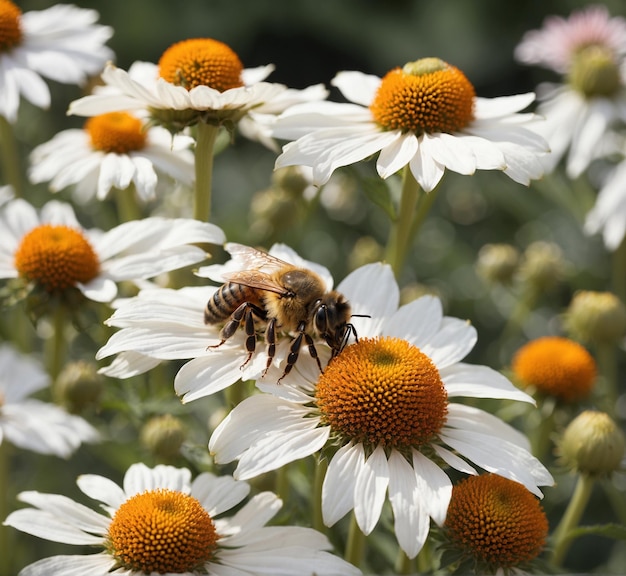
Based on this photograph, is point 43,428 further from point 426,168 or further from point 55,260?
point 426,168

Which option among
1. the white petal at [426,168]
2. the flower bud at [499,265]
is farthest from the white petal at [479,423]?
the flower bud at [499,265]

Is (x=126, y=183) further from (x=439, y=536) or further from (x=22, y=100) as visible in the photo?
(x=22, y=100)

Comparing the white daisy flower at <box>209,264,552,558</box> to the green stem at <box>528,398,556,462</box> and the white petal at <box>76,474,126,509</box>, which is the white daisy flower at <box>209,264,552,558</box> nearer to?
the white petal at <box>76,474,126,509</box>

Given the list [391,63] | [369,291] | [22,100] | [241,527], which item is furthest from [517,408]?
[391,63]

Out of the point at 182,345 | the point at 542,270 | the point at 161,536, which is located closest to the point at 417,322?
the point at 182,345

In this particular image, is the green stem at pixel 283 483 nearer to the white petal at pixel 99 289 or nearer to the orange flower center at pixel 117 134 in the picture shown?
the white petal at pixel 99 289
